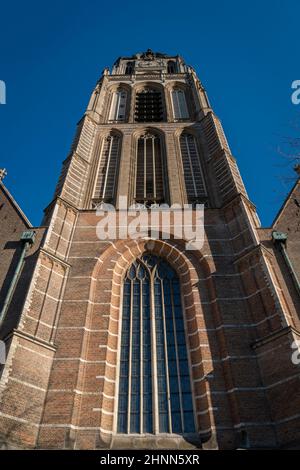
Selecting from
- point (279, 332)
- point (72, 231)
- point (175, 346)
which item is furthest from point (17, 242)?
point (279, 332)

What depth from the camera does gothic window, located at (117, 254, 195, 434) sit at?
10.1m

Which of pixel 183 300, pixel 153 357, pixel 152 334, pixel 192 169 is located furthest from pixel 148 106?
pixel 153 357

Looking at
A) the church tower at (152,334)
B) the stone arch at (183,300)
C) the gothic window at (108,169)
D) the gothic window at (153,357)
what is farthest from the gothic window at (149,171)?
the gothic window at (153,357)

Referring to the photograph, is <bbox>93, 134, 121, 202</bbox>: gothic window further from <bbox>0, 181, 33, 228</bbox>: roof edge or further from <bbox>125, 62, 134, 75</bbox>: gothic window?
<bbox>125, 62, 134, 75</bbox>: gothic window

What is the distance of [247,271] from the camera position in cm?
1260

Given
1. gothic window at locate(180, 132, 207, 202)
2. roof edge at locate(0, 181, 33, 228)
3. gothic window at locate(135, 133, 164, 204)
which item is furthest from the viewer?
gothic window at locate(135, 133, 164, 204)

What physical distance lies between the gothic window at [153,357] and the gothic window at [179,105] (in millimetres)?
14950

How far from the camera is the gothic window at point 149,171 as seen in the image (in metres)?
18.0

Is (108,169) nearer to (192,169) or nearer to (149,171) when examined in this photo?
(149,171)

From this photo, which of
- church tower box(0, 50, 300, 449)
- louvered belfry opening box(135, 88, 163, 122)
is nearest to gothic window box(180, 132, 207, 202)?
church tower box(0, 50, 300, 449)

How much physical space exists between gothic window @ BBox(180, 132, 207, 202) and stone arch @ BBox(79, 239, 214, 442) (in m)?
4.24

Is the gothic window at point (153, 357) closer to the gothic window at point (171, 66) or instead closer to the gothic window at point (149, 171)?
the gothic window at point (149, 171)

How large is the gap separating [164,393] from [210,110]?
18.4 m
